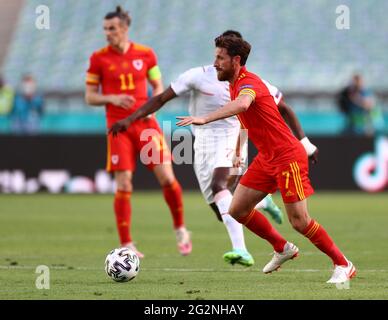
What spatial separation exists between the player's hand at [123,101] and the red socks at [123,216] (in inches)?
37.5

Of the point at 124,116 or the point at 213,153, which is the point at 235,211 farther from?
the point at 124,116

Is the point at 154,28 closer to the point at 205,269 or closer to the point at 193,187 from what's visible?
the point at 193,187

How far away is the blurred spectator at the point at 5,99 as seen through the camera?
25.5 metres

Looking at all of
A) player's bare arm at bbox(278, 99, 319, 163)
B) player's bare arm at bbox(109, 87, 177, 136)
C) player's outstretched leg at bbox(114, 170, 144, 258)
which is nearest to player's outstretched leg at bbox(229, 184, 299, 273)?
player's bare arm at bbox(278, 99, 319, 163)

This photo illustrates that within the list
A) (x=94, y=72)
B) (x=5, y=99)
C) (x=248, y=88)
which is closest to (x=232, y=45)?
(x=248, y=88)

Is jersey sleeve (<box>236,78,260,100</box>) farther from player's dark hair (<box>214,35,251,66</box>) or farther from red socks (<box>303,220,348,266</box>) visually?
red socks (<box>303,220,348,266</box>)

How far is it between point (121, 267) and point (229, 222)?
1.64 meters

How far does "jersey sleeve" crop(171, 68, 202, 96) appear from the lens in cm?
992

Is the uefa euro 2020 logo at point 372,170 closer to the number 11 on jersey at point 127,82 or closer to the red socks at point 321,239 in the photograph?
the number 11 on jersey at point 127,82

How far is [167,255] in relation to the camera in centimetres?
1103

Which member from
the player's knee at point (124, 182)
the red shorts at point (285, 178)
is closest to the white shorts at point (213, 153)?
the player's knee at point (124, 182)

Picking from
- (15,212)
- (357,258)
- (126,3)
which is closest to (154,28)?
(126,3)

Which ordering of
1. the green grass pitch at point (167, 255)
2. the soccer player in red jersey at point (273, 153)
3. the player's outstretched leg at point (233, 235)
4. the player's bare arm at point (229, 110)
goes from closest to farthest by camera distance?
the player's bare arm at point (229, 110) < the green grass pitch at point (167, 255) < the soccer player in red jersey at point (273, 153) < the player's outstretched leg at point (233, 235)

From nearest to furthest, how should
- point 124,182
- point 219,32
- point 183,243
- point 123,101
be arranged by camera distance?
point 123,101 → point 183,243 → point 124,182 → point 219,32
